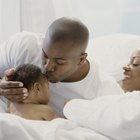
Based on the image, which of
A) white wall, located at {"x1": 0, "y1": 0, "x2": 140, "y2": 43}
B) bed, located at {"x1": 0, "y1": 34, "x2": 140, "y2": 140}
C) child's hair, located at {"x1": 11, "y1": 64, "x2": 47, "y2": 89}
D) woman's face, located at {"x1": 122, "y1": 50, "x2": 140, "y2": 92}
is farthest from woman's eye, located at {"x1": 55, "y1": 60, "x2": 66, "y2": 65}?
white wall, located at {"x1": 0, "y1": 0, "x2": 140, "y2": 43}

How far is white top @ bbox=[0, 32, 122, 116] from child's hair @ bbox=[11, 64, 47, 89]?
0.16 m

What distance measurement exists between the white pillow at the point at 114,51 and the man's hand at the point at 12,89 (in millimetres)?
580

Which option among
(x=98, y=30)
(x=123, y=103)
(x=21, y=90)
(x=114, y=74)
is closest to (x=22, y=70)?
(x=21, y=90)

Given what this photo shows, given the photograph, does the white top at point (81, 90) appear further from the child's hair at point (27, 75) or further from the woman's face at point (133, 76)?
the child's hair at point (27, 75)

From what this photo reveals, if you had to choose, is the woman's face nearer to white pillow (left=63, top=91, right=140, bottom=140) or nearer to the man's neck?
the man's neck

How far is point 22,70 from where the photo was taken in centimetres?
112

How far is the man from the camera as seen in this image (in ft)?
3.92

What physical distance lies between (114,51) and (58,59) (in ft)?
1.57

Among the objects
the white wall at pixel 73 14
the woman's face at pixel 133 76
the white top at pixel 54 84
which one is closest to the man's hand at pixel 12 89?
the white top at pixel 54 84

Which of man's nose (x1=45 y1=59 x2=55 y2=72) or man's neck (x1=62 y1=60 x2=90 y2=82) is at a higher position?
man's nose (x1=45 y1=59 x2=55 y2=72)

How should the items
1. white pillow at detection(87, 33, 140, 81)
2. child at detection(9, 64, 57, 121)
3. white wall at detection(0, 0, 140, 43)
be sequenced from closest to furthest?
1. child at detection(9, 64, 57, 121)
2. white pillow at detection(87, 33, 140, 81)
3. white wall at detection(0, 0, 140, 43)

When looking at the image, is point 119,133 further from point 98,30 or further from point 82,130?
point 98,30

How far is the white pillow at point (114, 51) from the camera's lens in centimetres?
157

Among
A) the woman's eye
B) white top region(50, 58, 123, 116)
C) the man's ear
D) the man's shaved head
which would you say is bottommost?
white top region(50, 58, 123, 116)
